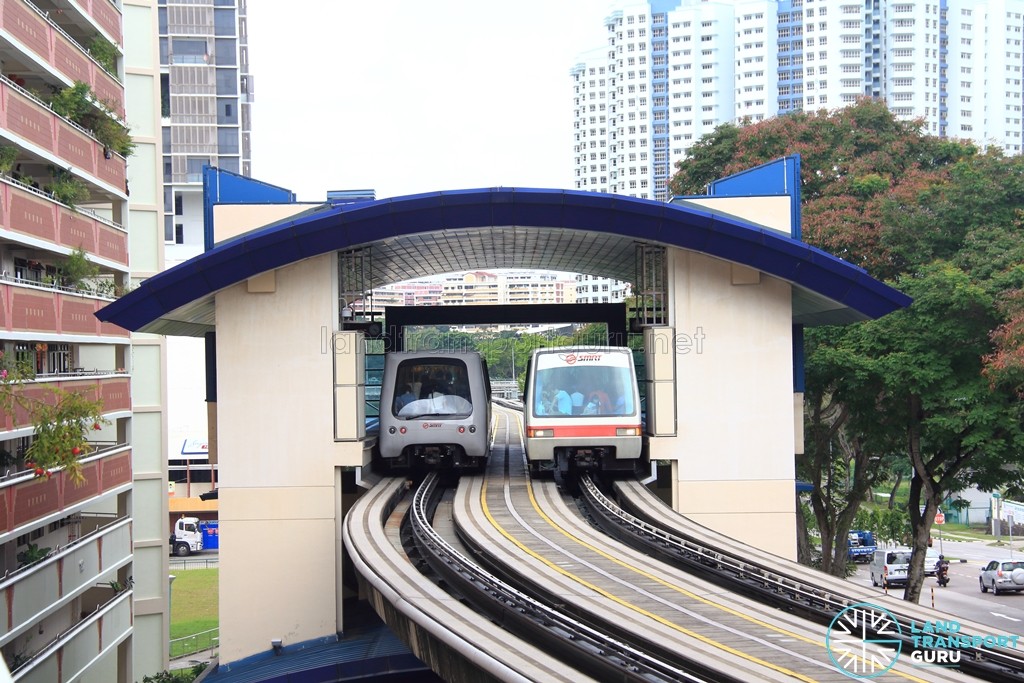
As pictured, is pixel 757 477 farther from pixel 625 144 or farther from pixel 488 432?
pixel 625 144

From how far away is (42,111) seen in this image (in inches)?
731

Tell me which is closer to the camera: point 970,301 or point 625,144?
point 970,301

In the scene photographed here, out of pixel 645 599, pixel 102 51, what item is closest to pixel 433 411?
pixel 645 599

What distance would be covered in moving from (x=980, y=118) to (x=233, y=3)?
74.8m

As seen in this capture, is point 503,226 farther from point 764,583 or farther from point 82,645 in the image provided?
point 82,645

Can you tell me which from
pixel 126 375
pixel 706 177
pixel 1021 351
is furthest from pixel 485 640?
pixel 706 177

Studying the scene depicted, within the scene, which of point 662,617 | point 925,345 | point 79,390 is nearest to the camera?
point 662,617

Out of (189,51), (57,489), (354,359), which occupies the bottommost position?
(57,489)

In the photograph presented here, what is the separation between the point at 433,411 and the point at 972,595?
1042 inches

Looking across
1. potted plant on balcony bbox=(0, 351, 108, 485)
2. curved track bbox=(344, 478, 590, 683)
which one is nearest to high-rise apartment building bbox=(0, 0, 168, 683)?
potted plant on balcony bbox=(0, 351, 108, 485)

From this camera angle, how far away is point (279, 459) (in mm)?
14531

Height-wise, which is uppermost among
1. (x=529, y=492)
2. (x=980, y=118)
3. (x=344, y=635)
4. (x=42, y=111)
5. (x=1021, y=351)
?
(x=980, y=118)

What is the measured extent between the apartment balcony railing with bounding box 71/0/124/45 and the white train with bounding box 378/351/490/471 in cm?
1162

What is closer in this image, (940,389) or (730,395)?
(730,395)
